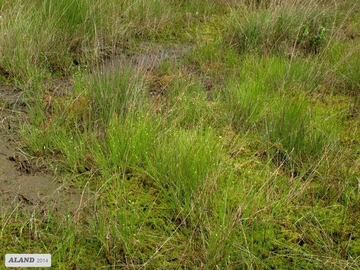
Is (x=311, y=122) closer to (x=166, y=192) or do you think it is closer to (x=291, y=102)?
(x=291, y=102)

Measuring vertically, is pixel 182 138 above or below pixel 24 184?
above

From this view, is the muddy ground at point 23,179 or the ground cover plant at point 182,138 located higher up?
the ground cover plant at point 182,138

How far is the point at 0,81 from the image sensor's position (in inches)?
191

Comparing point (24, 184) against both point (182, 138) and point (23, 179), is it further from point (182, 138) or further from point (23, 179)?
point (182, 138)

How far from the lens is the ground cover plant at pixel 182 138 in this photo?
2967mm

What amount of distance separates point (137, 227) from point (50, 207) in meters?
0.53

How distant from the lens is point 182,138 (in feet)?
11.9

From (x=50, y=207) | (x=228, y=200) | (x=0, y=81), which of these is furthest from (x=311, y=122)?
(x=0, y=81)

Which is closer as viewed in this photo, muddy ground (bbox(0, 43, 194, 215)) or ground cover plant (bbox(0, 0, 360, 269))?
ground cover plant (bbox(0, 0, 360, 269))

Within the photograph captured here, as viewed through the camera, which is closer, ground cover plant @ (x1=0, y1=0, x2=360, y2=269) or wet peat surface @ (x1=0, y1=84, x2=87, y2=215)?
ground cover plant @ (x1=0, y1=0, x2=360, y2=269)

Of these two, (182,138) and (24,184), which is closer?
(24,184)

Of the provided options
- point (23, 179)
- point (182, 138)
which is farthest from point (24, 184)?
point (182, 138)

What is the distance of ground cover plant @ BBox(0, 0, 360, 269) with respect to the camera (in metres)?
2.97

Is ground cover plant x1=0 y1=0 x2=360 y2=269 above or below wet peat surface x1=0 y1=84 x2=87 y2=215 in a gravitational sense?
above
